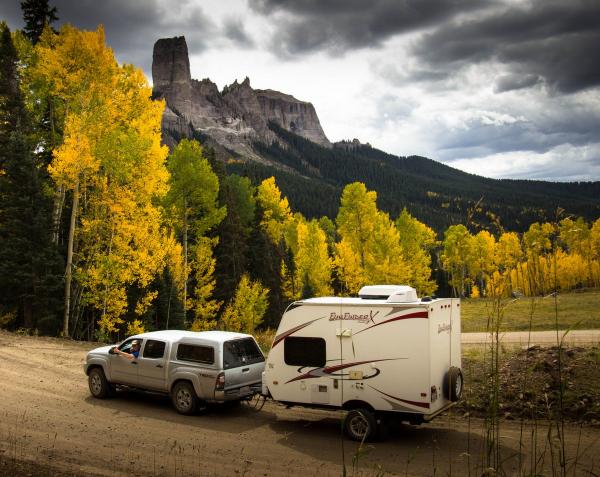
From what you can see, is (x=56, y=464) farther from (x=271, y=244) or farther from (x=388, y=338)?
(x=271, y=244)

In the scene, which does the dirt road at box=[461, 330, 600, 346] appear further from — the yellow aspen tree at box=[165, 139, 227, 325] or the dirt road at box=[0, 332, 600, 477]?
the yellow aspen tree at box=[165, 139, 227, 325]

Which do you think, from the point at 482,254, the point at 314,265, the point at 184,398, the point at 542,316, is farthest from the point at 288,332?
the point at 482,254

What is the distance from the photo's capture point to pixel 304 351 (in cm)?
→ 1113

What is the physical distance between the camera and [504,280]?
3857mm

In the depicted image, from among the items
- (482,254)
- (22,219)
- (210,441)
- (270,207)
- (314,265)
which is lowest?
(210,441)

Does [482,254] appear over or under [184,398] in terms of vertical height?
over

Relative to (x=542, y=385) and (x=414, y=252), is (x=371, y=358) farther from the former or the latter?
(x=414, y=252)

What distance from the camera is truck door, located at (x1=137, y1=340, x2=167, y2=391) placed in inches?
498

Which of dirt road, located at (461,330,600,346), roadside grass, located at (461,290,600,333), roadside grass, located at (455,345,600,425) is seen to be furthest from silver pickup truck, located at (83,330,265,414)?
roadside grass, located at (461,290,600,333)

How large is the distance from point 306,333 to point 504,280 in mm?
7673

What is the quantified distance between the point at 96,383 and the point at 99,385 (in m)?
0.14

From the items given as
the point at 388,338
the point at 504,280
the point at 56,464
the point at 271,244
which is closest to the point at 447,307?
the point at 388,338

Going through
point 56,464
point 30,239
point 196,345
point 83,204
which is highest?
point 83,204

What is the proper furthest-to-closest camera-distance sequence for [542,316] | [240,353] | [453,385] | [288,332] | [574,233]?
[542,316] → [240,353] → [288,332] → [453,385] → [574,233]
